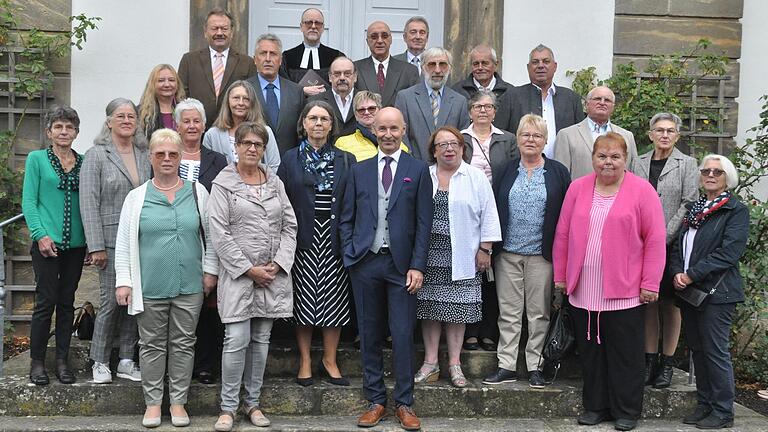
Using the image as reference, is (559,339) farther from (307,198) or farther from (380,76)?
(380,76)

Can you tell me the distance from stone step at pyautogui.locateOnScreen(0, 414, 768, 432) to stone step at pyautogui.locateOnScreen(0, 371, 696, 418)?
0.05 metres

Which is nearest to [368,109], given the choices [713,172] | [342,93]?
[342,93]

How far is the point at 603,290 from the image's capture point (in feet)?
18.4

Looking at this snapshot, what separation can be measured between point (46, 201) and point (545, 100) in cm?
348

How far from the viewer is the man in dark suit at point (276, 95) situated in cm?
635

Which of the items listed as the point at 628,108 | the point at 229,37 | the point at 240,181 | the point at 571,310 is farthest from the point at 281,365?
the point at 628,108

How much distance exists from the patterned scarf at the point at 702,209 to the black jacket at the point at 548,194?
762 mm

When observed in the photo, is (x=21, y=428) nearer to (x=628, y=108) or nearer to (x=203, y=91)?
(x=203, y=91)

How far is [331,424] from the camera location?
5551 millimetres

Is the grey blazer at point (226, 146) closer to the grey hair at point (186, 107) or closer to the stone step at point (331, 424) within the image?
the grey hair at point (186, 107)

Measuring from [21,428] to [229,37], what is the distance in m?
3.02

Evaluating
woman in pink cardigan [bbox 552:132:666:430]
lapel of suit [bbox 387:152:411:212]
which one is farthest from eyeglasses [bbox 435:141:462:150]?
woman in pink cardigan [bbox 552:132:666:430]

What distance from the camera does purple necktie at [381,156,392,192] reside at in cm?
558

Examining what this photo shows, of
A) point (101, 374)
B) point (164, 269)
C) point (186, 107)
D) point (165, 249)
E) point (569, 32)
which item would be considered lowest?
point (101, 374)
